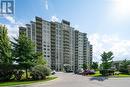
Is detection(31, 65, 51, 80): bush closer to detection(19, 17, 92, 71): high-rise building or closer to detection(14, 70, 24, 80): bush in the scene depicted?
detection(14, 70, 24, 80): bush

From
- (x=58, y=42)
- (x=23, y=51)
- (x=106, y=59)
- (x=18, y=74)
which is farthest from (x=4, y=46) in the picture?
(x=58, y=42)

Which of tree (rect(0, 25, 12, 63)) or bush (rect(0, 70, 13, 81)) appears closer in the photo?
bush (rect(0, 70, 13, 81))

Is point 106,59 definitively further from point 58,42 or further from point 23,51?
point 58,42

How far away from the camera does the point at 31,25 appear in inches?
5044

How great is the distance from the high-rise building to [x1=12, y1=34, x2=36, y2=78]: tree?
84.2m

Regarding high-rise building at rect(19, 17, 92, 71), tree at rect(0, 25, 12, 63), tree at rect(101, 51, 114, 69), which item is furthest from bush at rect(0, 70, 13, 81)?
high-rise building at rect(19, 17, 92, 71)

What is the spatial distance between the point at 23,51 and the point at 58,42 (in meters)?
104

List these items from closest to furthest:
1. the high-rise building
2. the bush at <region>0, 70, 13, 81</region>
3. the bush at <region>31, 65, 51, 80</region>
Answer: the bush at <region>0, 70, 13, 81</region> → the bush at <region>31, 65, 51, 80</region> → the high-rise building

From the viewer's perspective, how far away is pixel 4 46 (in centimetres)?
3931

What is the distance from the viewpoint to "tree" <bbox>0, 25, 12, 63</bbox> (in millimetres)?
38066

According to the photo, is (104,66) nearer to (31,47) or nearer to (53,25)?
(31,47)

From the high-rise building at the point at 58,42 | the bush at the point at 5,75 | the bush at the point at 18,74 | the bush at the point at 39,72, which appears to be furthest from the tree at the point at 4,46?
the high-rise building at the point at 58,42

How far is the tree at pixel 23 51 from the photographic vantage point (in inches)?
1381

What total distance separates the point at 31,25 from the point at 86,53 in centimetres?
5475
